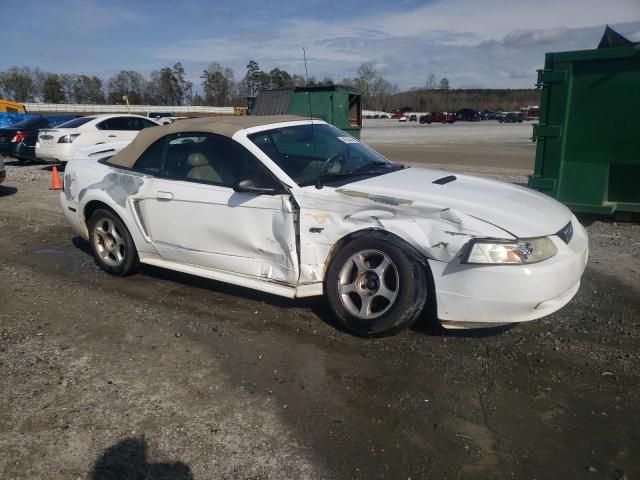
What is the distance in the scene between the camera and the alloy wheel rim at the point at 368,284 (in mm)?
3650

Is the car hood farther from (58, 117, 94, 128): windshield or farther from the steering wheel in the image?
(58, 117, 94, 128): windshield

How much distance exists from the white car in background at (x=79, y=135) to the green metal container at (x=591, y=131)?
10244 millimetres

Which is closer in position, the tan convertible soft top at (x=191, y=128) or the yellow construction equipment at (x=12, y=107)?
the tan convertible soft top at (x=191, y=128)

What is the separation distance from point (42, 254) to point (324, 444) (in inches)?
199

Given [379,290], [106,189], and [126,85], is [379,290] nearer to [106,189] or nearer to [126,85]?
[106,189]

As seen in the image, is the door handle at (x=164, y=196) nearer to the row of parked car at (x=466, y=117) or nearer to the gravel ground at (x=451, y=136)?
the gravel ground at (x=451, y=136)

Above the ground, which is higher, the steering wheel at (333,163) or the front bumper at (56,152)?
the steering wheel at (333,163)

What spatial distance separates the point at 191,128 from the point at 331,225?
1.74 meters

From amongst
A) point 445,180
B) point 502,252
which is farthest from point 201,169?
point 502,252

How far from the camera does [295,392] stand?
10.5 feet

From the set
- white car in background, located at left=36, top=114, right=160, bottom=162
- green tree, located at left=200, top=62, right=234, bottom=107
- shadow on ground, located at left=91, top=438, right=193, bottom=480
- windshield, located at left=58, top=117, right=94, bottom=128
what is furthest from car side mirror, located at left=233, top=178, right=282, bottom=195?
green tree, located at left=200, top=62, right=234, bottom=107

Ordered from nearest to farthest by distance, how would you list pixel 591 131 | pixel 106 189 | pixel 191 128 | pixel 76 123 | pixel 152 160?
pixel 191 128, pixel 152 160, pixel 106 189, pixel 591 131, pixel 76 123

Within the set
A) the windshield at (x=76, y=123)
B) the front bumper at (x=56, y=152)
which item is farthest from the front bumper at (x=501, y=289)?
the windshield at (x=76, y=123)

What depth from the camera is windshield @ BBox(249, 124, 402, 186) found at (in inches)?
165
